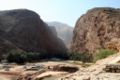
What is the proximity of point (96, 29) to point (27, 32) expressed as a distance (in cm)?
3652

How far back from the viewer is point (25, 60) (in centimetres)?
9662

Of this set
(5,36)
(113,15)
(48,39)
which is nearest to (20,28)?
(5,36)

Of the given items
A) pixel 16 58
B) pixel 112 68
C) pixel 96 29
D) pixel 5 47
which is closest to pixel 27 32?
pixel 5 47

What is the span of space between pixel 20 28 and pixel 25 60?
46133 millimetres

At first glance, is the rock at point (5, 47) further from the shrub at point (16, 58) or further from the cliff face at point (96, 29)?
the cliff face at point (96, 29)

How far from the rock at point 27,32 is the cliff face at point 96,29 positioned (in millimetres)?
17309

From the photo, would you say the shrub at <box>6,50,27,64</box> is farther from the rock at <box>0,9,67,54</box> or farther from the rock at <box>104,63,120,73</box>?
the rock at <box>104,63,120,73</box>

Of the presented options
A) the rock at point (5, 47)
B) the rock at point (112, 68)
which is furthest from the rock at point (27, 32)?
the rock at point (112, 68)

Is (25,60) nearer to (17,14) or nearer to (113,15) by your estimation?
(113,15)

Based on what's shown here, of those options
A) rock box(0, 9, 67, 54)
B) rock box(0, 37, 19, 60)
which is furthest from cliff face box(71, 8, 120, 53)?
rock box(0, 37, 19, 60)

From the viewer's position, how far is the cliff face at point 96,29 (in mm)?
107550

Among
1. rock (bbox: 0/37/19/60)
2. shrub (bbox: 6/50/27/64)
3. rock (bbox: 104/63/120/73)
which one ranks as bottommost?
shrub (bbox: 6/50/27/64)

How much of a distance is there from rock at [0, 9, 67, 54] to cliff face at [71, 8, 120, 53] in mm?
17309

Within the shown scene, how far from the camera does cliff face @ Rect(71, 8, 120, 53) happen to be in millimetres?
107550
